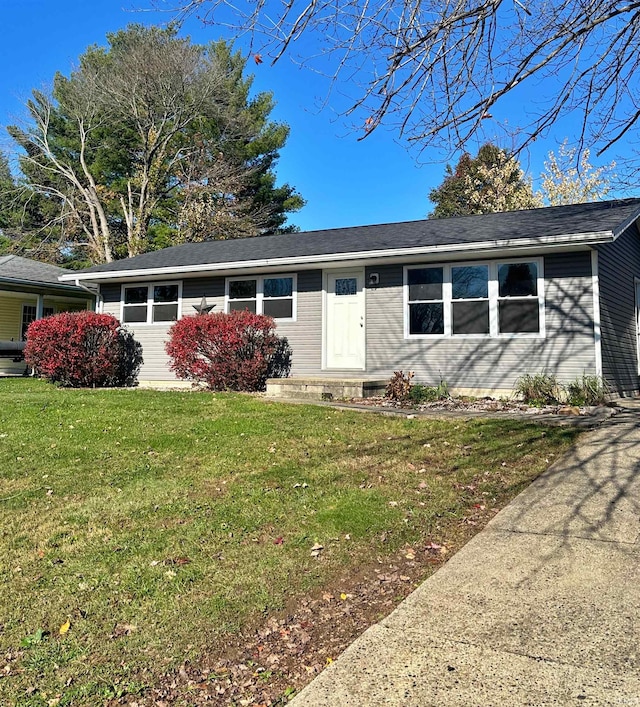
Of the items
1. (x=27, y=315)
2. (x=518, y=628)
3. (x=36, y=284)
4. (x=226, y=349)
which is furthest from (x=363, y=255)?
(x=27, y=315)

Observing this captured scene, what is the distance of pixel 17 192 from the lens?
2917cm

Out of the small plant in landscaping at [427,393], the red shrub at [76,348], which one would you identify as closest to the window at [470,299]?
the small plant in landscaping at [427,393]

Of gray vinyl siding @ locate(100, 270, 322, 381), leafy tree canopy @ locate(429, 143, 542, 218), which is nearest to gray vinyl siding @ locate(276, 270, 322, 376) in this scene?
gray vinyl siding @ locate(100, 270, 322, 381)

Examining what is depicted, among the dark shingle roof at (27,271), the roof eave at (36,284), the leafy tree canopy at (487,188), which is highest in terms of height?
the leafy tree canopy at (487,188)

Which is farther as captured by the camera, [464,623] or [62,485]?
[62,485]

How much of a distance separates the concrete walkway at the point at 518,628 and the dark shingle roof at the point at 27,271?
17.6 meters

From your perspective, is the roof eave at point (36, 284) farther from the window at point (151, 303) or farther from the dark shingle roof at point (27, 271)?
the window at point (151, 303)

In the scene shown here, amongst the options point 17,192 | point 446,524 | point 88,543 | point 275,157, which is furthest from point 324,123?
point 17,192

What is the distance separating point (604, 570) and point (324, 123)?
13.1 feet

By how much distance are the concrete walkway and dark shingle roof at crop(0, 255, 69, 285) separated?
17.6 metres

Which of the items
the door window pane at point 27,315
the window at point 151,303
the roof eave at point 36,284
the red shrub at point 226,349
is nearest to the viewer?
the red shrub at point 226,349

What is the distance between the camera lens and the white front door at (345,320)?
11711 millimetres

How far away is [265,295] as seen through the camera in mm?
12672

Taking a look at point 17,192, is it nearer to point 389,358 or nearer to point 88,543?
point 389,358
